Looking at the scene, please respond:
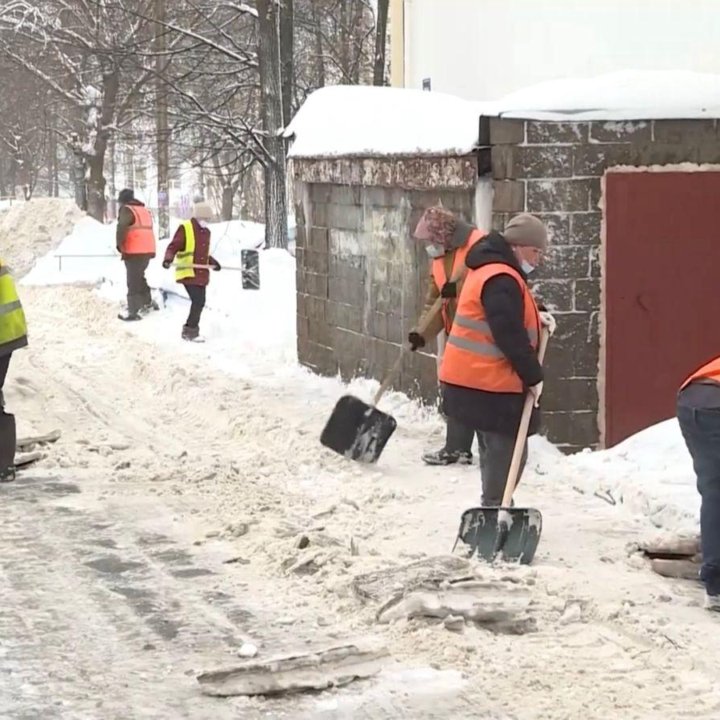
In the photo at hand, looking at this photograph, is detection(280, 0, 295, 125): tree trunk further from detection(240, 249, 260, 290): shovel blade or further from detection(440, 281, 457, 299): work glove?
detection(440, 281, 457, 299): work glove

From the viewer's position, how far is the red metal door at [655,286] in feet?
27.1

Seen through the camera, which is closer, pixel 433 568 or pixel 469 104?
pixel 433 568

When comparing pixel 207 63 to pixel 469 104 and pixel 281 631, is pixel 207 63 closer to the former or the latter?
pixel 469 104

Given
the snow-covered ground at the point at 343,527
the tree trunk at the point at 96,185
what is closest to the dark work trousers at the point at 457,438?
the snow-covered ground at the point at 343,527

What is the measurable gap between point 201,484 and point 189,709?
11.2ft

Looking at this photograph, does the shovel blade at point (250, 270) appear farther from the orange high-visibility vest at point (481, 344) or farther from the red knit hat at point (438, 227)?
the orange high-visibility vest at point (481, 344)

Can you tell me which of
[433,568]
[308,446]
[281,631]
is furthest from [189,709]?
[308,446]

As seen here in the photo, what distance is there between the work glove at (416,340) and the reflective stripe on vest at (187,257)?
A: 657cm

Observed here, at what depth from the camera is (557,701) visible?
440cm

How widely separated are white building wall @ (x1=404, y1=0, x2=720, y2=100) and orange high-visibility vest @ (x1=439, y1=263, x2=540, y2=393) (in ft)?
13.7

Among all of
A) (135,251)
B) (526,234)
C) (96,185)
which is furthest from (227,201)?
(526,234)

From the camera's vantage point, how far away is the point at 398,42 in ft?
58.3

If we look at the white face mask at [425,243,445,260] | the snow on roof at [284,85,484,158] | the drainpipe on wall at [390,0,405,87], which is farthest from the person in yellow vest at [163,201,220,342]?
the white face mask at [425,243,445,260]

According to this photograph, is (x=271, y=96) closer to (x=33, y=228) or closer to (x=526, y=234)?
(x=33, y=228)
